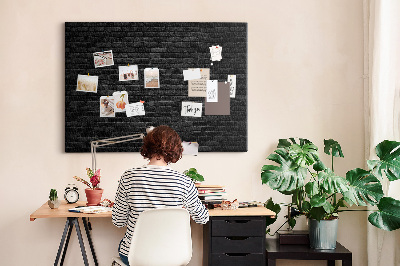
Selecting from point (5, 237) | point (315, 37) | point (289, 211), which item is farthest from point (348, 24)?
point (5, 237)

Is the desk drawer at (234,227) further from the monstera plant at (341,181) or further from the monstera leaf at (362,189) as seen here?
the monstera leaf at (362,189)

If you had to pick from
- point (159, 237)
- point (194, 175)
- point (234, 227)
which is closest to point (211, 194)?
point (194, 175)

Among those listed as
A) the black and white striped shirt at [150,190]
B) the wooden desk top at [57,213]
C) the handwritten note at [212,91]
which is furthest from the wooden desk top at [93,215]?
the handwritten note at [212,91]

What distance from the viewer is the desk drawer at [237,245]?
3180 mm

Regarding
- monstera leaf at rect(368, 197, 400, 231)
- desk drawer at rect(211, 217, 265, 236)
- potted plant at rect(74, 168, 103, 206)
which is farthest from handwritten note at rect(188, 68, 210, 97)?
monstera leaf at rect(368, 197, 400, 231)

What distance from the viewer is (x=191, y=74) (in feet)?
12.2

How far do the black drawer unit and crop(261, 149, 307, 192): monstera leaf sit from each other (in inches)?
10.3

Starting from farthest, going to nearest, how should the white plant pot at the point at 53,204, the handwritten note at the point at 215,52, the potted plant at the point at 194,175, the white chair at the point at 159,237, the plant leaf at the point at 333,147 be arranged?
the handwritten note at the point at 215,52 < the plant leaf at the point at 333,147 < the potted plant at the point at 194,175 < the white plant pot at the point at 53,204 < the white chair at the point at 159,237

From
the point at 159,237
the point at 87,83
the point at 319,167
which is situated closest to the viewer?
the point at 159,237

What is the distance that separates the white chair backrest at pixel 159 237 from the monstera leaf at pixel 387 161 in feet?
4.93

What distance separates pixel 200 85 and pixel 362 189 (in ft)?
4.40

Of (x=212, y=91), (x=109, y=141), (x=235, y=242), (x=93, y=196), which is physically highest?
(x=212, y=91)

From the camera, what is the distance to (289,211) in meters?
3.64

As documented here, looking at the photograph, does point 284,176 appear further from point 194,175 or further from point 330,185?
point 194,175
